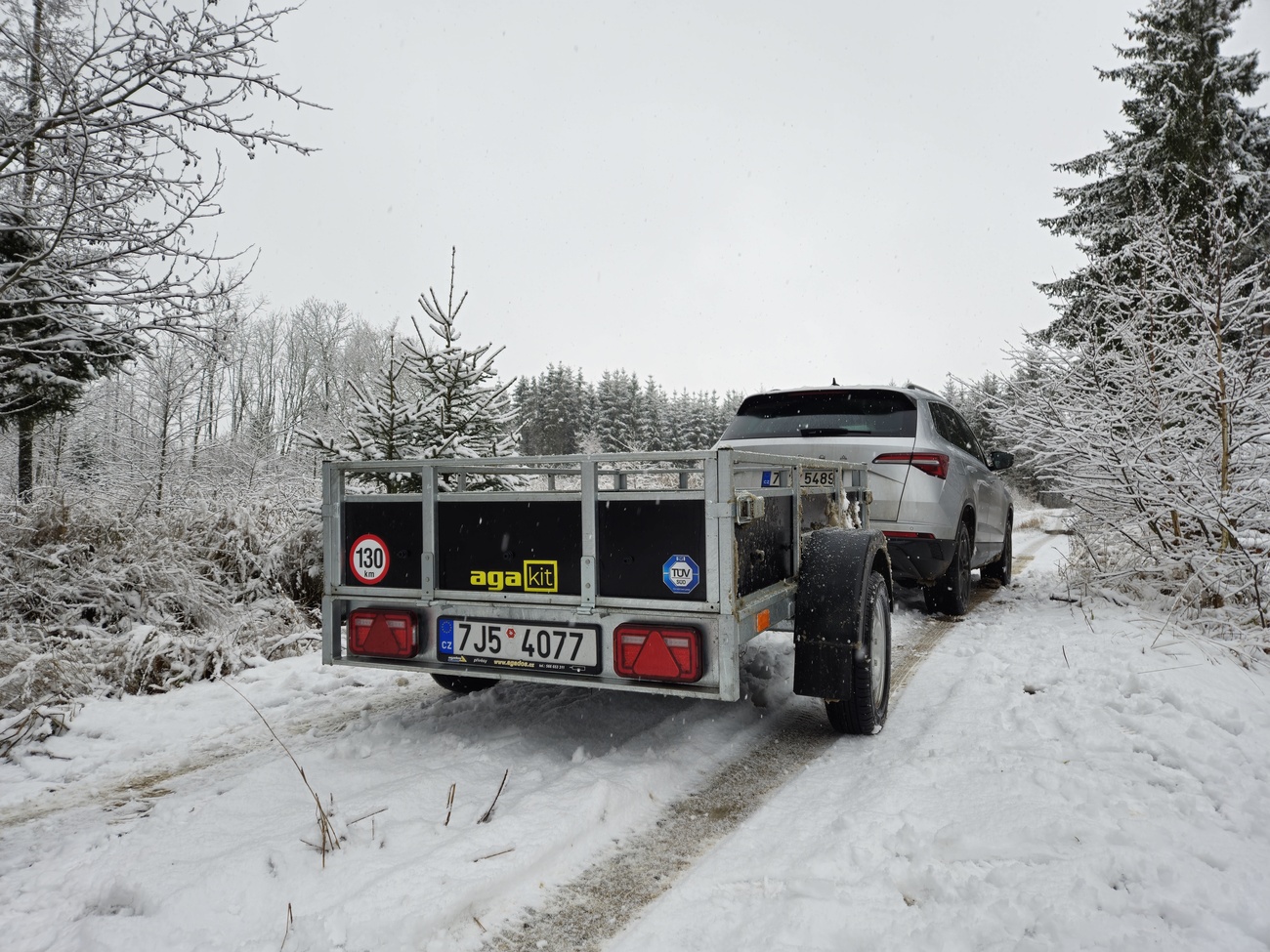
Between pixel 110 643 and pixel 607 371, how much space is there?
69936 millimetres

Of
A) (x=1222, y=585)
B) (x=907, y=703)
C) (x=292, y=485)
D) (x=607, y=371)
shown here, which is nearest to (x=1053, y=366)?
(x=1222, y=585)

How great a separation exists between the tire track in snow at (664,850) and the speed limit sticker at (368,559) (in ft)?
5.81

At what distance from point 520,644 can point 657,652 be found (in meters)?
0.67

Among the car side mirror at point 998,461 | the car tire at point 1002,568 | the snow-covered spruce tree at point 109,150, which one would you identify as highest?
the snow-covered spruce tree at point 109,150

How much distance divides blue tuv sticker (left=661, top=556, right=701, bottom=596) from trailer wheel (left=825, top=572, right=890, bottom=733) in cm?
100

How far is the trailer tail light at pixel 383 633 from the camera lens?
342cm

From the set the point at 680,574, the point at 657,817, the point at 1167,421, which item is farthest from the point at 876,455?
the point at 657,817

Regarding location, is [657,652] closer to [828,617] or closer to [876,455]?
[828,617]

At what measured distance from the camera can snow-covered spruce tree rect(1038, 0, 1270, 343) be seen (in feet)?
53.3

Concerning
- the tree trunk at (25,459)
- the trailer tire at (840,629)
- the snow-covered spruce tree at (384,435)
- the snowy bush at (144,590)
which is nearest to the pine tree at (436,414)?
the snow-covered spruce tree at (384,435)

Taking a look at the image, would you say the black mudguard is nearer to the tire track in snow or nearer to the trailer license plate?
the tire track in snow

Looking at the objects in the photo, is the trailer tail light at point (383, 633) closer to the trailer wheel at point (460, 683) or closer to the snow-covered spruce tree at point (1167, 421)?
the trailer wheel at point (460, 683)

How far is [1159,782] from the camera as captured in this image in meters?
2.85

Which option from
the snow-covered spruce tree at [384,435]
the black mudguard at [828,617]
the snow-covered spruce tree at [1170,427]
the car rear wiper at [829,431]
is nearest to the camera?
the black mudguard at [828,617]
